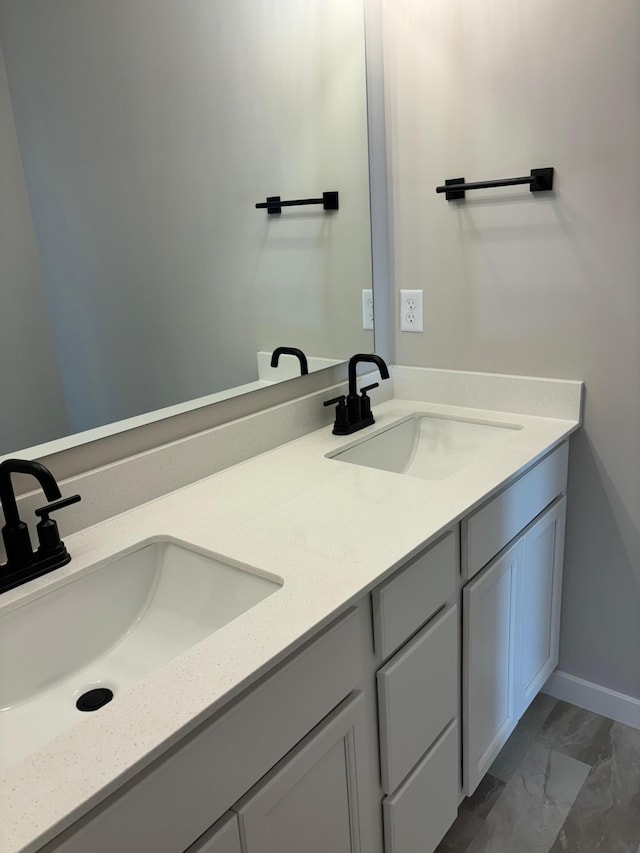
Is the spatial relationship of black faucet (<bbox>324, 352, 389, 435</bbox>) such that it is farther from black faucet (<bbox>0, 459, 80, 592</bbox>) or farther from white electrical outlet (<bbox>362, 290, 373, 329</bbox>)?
black faucet (<bbox>0, 459, 80, 592</bbox>)

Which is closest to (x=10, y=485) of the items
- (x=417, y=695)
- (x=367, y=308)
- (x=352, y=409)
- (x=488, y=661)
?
(x=417, y=695)

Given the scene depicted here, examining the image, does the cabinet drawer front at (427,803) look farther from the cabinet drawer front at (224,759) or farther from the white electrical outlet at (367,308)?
the white electrical outlet at (367,308)

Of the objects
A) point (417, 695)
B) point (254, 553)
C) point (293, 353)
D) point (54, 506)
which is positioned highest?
point (293, 353)

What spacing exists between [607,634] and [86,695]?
142cm

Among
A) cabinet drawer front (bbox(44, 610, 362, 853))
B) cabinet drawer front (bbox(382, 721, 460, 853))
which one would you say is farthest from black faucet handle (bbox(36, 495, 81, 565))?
cabinet drawer front (bbox(382, 721, 460, 853))

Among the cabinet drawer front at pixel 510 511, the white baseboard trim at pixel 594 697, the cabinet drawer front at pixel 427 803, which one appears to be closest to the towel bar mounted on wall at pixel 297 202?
the cabinet drawer front at pixel 510 511

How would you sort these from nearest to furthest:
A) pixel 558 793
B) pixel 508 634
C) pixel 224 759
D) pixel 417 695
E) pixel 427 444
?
1. pixel 224 759
2. pixel 417 695
3. pixel 508 634
4. pixel 558 793
5. pixel 427 444

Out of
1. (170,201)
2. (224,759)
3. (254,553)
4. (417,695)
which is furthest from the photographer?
(170,201)

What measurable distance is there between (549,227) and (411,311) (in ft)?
1.48

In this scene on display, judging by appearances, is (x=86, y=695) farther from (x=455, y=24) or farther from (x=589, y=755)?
(x=455, y=24)

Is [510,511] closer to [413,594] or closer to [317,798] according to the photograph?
[413,594]

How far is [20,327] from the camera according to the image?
114cm

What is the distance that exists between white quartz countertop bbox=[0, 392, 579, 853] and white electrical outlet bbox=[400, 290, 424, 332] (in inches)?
11.5

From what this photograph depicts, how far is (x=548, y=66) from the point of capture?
1544 millimetres
